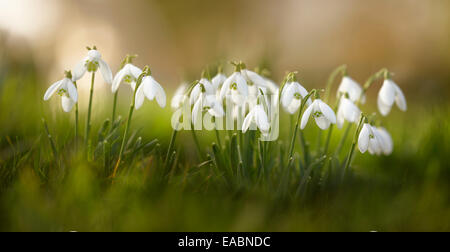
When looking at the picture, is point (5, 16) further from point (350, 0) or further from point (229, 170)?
point (350, 0)

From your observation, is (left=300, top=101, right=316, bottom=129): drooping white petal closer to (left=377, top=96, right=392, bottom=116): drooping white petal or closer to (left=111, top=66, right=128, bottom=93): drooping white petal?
(left=377, top=96, right=392, bottom=116): drooping white petal

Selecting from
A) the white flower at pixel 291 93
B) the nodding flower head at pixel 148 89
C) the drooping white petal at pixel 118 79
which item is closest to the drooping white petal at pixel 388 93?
the white flower at pixel 291 93

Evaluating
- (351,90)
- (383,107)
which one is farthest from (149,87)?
(383,107)

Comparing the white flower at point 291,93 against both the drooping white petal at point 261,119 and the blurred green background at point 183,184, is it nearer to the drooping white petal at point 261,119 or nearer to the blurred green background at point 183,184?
the drooping white petal at point 261,119

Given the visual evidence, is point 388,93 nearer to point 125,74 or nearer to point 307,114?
point 307,114

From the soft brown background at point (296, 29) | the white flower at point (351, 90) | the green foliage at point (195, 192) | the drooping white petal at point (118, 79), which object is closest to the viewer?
the green foliage at point (195, 192)
